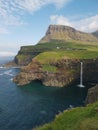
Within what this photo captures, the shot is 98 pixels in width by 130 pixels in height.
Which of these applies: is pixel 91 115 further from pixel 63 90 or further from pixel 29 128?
pixel 63 90

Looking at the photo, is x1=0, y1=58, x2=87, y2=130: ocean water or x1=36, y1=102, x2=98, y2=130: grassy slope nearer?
x1=36, y1=102, x2=98, y2=130: grassy slope

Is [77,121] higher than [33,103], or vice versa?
[77,121]

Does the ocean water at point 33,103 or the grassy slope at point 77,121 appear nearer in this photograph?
the grassy slope at point 77,121

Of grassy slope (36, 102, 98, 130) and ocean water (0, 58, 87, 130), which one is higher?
grassy slope (36, 102, 98, 130)

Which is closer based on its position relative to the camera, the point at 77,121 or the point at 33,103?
the point at 77,121

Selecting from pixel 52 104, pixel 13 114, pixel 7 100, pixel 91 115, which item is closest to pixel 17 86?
pixel 7 100
